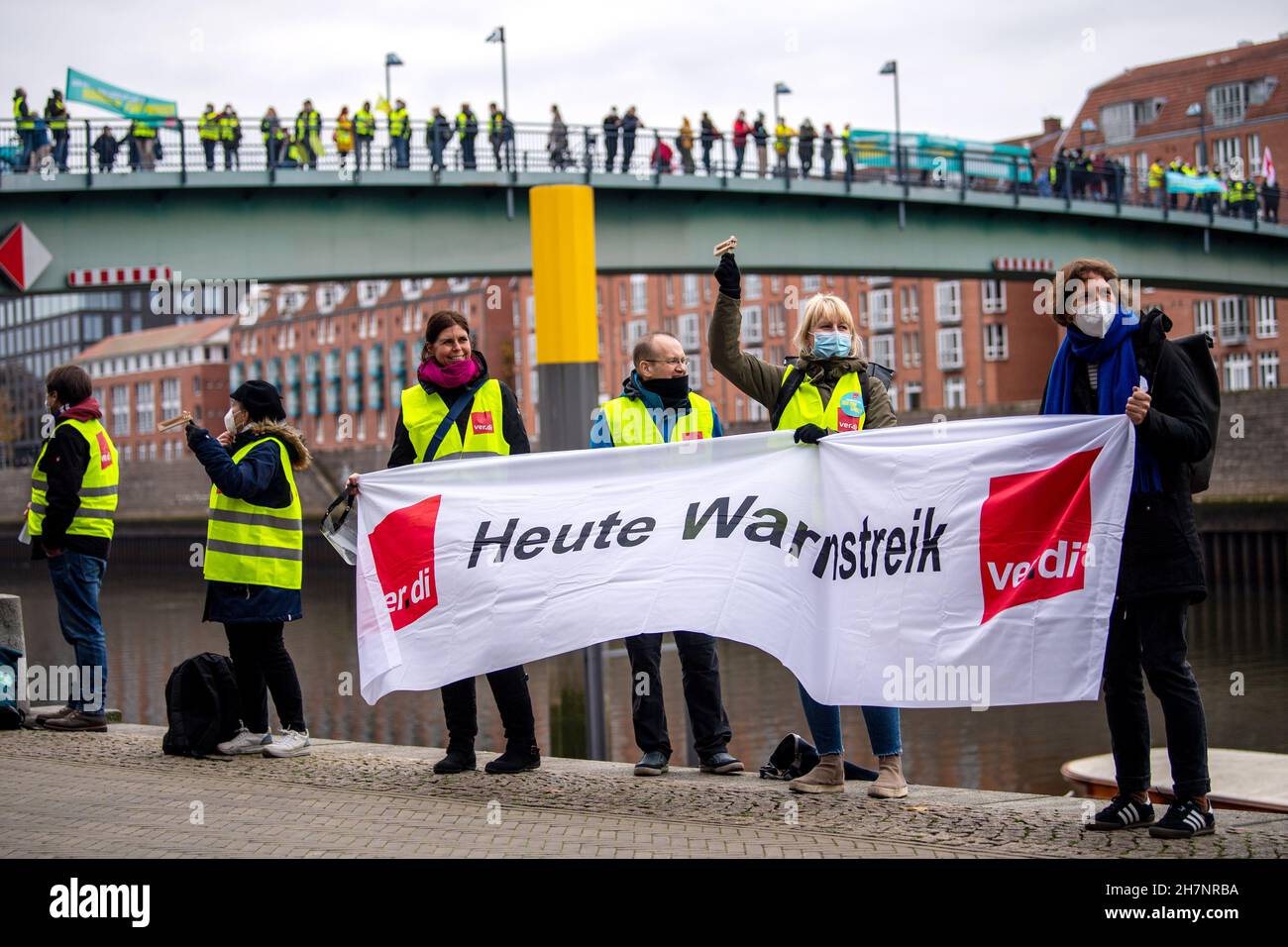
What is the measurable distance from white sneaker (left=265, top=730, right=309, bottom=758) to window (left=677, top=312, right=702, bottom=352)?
87629mm

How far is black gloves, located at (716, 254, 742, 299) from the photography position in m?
7.25

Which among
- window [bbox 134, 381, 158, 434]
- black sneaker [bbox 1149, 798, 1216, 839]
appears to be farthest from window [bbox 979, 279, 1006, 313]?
window [bbox 134, 381, 158, 434]

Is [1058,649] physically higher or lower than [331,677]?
higher

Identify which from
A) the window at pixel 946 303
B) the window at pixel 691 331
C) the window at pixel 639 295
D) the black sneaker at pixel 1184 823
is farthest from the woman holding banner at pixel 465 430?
the window at pixel 639 295

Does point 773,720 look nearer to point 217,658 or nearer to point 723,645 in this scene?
point 723,645

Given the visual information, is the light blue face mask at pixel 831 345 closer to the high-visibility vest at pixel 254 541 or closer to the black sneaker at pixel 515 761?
the black sneaker at pixel 515 761

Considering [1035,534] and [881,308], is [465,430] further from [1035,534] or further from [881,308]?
[881,308]

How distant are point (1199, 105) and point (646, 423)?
80.5m

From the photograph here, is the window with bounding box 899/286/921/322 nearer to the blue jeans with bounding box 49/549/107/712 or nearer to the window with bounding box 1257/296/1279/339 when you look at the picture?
the window with bounding box 1257/296/1279/339

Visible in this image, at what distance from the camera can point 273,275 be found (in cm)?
2728

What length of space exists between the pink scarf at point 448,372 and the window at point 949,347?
81.0m
